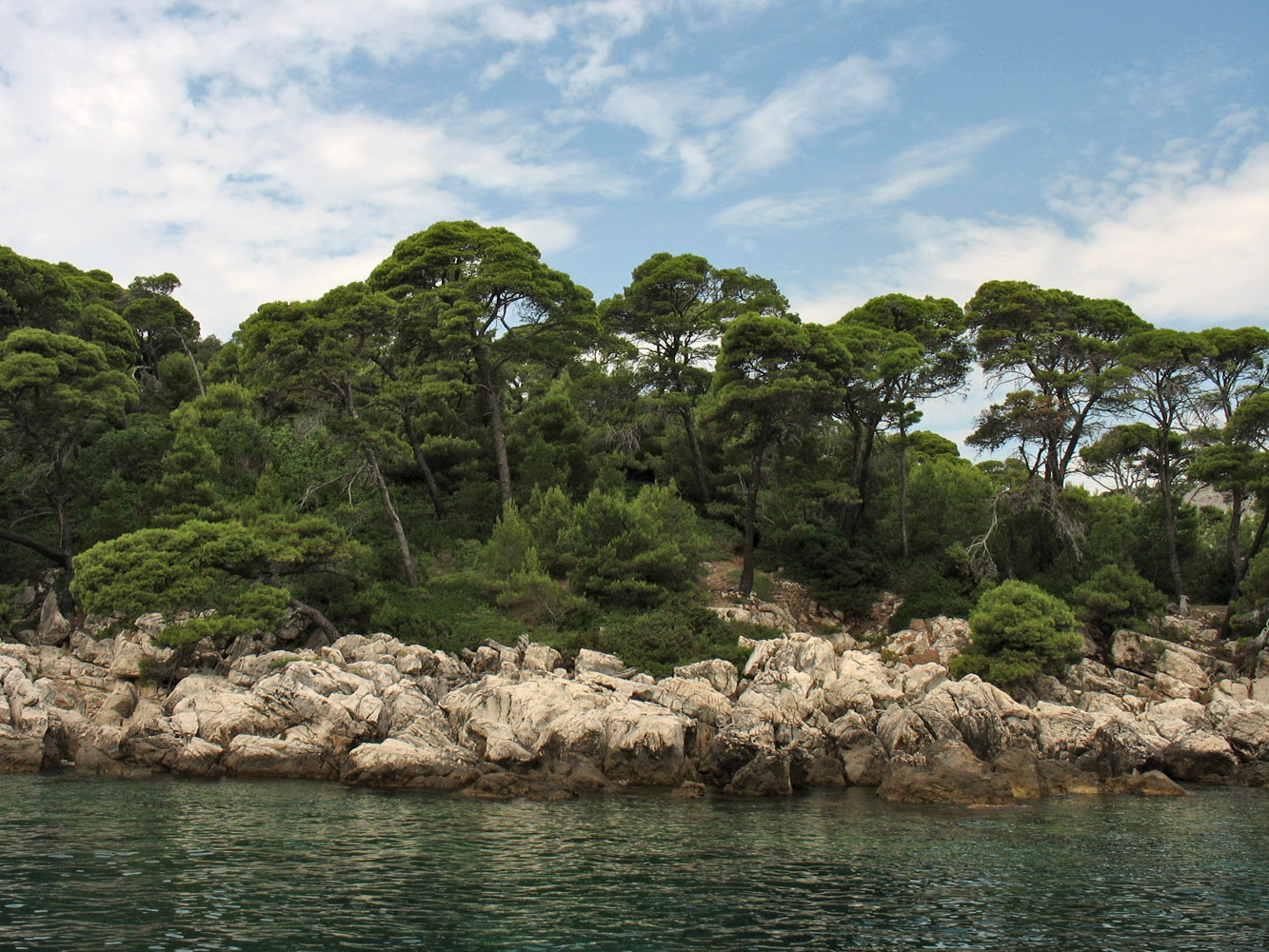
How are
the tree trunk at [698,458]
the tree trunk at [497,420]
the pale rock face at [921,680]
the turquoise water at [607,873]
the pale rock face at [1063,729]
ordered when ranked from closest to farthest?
the turquoise water at [607,873]
the pale rock face at [1063,729]
the pale rock face at [921,680]
the tree trunk at [497,420]
the tree trunk at [698,458]

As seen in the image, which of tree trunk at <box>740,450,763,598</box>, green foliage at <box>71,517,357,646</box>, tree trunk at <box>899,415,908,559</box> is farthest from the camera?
tree trunk at <box>899,415,908,559</box>

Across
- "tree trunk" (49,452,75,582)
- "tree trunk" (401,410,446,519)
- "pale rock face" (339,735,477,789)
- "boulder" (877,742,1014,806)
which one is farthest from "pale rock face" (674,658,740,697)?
"tree trunk" (49,452,75,582)

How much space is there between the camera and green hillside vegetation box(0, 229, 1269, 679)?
31188 mm

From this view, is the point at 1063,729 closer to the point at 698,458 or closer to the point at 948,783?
the point at 948,783

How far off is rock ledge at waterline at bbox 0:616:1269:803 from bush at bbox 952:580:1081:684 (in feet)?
3.31

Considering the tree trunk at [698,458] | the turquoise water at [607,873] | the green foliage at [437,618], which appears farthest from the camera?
the tree trunk at [698,458]

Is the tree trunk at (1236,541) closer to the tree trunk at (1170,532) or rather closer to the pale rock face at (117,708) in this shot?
the tree trunk at (1170,532)

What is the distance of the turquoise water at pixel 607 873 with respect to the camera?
1133 cm

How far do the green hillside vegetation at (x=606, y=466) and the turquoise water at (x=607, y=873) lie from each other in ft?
29.0

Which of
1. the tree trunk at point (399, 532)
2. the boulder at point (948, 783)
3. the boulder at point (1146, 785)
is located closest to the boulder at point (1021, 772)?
the boulder at point (948, 783)

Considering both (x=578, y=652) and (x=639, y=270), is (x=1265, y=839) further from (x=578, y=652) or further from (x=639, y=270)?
(x=639, y=270)

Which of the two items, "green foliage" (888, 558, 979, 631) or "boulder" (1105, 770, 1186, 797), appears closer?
"boulder" (1105, 770, 1186, 797)

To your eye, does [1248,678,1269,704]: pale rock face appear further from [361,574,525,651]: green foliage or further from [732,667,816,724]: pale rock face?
[361,574,525,651]: green foliage

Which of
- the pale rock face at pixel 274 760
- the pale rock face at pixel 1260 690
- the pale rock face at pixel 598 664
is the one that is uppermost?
the pale rock face at pixel 598 664
